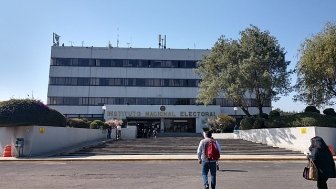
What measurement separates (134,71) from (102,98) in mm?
6748

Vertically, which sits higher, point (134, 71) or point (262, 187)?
point (134, 71)

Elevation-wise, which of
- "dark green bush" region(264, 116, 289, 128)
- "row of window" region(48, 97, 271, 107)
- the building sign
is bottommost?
"dark green bush" region(264, 116, 289, 128)

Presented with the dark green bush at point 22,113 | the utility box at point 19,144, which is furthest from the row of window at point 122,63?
the utility box at point 19,144

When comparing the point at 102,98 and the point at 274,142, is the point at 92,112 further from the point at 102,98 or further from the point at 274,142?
the point at 274,142

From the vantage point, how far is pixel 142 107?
57531 millimetres

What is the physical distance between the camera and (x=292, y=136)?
27.0 meters

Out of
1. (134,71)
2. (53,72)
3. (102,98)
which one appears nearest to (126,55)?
(134,71)

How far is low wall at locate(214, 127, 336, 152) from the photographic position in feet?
80.8

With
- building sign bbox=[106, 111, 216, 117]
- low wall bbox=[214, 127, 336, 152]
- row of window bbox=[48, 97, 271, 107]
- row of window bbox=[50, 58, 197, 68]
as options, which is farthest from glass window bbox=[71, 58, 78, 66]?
low wall bbox=[214, 127, 336, 152]

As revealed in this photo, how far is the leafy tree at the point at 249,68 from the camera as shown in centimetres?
3200

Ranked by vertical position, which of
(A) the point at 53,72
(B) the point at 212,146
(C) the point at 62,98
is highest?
(A) the point at 53,72

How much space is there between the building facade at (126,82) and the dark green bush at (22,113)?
35.9 m

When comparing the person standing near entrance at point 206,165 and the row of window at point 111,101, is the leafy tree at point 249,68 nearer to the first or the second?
the person standing near entrance at point 206,165

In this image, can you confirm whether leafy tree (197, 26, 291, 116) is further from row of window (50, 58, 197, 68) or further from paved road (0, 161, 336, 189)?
row of window (50, 58, 197, 68)
